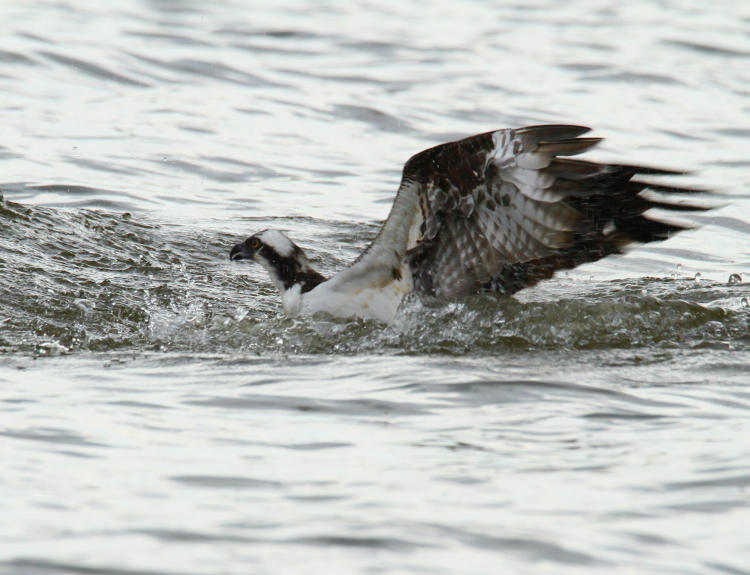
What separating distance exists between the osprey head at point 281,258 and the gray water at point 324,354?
16.1 inches

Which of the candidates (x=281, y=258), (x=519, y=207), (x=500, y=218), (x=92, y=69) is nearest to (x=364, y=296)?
(x=281, y=258)

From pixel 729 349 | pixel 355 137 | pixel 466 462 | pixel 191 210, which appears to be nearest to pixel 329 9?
pixel 355 137

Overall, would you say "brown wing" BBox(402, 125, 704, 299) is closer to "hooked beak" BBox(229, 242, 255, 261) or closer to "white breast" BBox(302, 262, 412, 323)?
"white breast" BBox(302, 262, 412, 323)

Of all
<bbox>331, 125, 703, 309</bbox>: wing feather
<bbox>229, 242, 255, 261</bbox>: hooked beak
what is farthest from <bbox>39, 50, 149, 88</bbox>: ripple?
<bbox>331, 125, 703, 309</bbox>: wing feather

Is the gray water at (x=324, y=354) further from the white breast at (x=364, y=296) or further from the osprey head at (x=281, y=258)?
the osprey head at (x=281, y=258)

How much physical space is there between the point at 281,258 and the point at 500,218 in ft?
6.10

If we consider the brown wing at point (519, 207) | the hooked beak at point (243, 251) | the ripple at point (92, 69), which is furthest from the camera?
the ripple at point (92, 69)

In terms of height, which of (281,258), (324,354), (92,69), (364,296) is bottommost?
(324,354)

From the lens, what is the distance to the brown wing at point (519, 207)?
7.11 m

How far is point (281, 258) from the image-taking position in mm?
8648

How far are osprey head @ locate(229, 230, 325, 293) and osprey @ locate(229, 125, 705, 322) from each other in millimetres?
578

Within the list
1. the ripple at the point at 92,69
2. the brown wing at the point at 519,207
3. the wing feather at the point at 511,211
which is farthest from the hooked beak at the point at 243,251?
the ripple at the point at 92,69

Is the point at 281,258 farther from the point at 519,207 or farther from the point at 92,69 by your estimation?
the point at 92,69

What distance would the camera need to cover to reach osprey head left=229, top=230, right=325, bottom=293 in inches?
338
